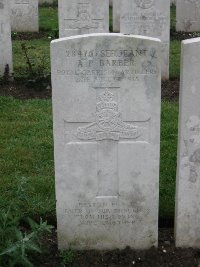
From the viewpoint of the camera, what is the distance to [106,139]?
4.33 metres

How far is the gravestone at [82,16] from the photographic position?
9750mm

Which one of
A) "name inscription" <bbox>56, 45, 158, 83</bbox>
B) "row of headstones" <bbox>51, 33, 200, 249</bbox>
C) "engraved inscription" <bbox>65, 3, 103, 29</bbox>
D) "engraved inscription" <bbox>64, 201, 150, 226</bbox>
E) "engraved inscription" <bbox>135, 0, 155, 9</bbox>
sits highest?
"engraved inscription" <bbox>135, 0, 155, 9</bbox>

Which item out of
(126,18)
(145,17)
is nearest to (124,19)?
(126,18)

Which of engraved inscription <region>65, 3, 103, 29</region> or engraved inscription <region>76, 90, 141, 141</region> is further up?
engraved inscription <region>65, 3, 103, 29</region>

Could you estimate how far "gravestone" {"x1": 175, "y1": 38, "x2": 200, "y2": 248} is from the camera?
162 inches

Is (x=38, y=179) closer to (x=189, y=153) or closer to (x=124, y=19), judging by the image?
(x=189, y=153)

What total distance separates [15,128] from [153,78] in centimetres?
350

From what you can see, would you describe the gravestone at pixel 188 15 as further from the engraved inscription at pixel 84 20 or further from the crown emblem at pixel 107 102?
the crown emblem at pixel 107 102

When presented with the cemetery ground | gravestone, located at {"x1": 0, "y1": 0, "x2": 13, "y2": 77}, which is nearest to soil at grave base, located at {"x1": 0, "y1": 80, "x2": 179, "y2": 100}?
the cemetery ground

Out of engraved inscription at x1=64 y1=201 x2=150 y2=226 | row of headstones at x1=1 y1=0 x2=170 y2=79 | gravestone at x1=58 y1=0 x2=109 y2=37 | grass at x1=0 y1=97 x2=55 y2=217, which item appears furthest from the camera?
gravestone at x1=58 y1=0 x2=109 y2=37

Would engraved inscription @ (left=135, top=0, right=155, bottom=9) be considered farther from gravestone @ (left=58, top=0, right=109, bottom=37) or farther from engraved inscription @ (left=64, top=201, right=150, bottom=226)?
engraved inscription @ (left=64, top=201, right=150, bottom=226)

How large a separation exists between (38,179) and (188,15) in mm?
9817

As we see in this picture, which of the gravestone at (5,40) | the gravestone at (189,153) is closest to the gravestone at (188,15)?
the gravestone at (5,40)

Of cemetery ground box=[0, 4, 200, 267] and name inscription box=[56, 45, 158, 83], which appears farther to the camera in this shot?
cemetery ground box=[0, 4, 200, 267]
